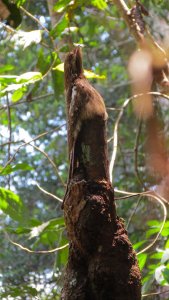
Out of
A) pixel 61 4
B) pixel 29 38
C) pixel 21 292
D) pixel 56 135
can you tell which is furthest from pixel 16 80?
pixel 56 135

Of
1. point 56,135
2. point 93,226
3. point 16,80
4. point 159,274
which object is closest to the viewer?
point 93,226

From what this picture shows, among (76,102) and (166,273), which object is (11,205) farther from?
(76,102)

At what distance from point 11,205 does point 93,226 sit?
0.87m

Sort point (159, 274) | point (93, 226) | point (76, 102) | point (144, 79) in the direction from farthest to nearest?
point (144, 79) < point (159, 274) < point (76, 102) < point (93, 226)

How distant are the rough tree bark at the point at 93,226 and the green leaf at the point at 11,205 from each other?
2.45 feet

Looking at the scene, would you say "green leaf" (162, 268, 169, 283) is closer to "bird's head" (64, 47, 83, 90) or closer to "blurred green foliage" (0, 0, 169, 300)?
"blurred green foliage" (0, 0, 169, 300)

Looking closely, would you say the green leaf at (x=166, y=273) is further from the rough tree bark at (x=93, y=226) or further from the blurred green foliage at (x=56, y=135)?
the rough tree bark at (x=93, y=226)

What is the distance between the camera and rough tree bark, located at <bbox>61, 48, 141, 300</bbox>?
1108 millimetres

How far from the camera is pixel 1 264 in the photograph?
631cm

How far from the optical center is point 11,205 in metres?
1.94

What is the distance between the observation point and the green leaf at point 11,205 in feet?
6.31

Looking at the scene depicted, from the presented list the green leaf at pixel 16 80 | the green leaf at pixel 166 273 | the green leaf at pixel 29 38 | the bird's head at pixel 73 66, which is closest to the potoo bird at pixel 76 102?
the bird's head at pixel 73 66

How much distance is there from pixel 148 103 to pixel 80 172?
1.37m

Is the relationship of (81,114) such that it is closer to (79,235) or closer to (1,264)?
(79,235)
